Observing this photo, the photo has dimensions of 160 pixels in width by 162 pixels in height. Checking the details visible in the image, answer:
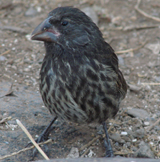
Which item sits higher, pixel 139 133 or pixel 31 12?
pixel 31 12

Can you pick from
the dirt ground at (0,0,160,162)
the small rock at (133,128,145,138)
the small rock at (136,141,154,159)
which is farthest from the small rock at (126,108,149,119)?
the small rock at (136,141,154,159)

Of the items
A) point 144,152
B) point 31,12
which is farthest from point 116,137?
point 31,12

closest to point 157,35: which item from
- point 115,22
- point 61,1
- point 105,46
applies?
point 115,22

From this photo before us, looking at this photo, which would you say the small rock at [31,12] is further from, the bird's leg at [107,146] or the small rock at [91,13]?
the bird's leg at [107,146]

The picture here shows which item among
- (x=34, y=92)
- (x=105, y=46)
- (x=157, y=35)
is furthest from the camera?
(x=157, y=35)

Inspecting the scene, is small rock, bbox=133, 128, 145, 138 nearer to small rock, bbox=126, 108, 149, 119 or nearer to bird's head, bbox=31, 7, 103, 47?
small rock, bbox=126, 108, 149, 119

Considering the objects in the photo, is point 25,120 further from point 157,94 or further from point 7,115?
point 157,94

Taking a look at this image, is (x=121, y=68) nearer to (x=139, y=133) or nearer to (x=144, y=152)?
(x=139, y=133)

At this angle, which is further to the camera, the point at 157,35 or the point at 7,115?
the point at 157,35
